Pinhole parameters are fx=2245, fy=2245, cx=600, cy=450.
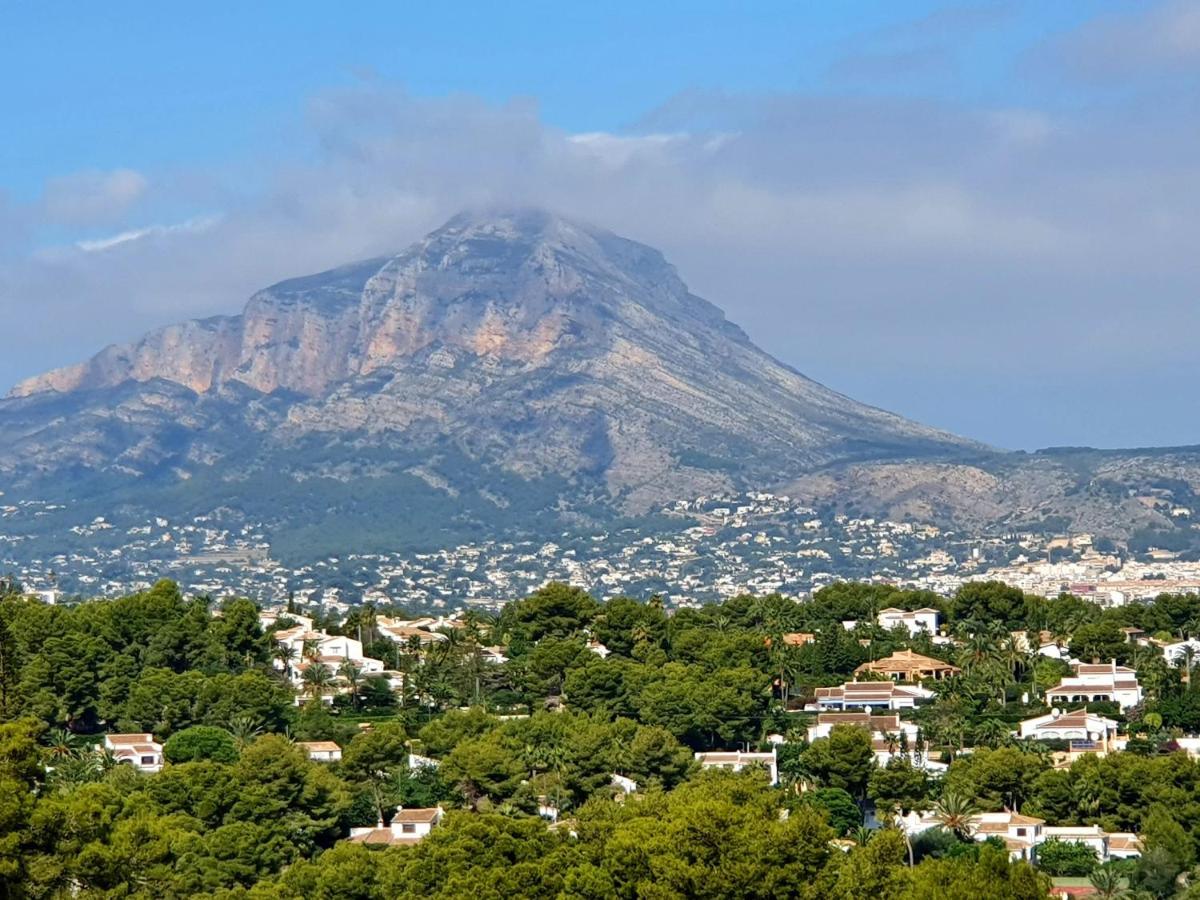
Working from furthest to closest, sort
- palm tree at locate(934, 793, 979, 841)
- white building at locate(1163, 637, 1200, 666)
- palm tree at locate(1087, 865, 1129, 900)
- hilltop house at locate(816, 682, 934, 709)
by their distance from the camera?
white building at locate(1163, 637, 1200, 666) → hilltop house at locate(816, 682, 934, 709) → palm tree at locate(934, 793, 979, 841) → palm tree at locate(1087, 865, 1129, 900)

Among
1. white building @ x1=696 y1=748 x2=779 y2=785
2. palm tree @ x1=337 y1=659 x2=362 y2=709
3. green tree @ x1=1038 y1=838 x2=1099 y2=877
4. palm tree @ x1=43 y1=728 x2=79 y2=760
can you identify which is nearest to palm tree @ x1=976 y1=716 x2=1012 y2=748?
white building @ x1=696 y1=748 x2=779 y2=785

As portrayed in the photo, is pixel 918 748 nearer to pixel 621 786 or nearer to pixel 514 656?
pixel 621 786

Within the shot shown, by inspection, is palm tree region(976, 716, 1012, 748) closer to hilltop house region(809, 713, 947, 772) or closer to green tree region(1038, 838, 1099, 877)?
hilltop house region(809, 713, 947, 772)

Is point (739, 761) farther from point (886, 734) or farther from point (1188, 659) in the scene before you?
point (1188, 659)

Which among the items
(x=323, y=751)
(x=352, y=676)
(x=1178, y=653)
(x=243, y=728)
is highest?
(x=352, y=676)

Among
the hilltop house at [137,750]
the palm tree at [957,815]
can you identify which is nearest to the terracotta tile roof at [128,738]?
the hilltop house at [137,750]

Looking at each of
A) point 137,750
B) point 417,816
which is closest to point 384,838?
point 417,816
